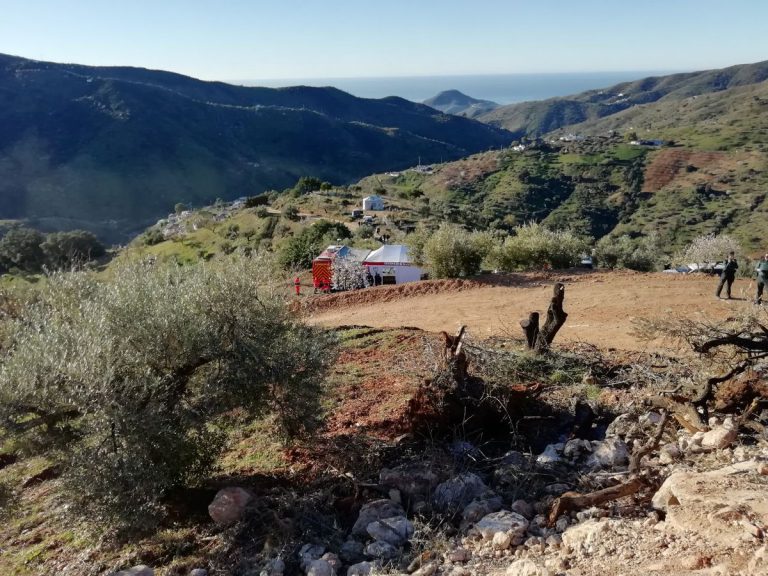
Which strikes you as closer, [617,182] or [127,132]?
[617,182]

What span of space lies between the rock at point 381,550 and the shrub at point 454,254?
565 inches

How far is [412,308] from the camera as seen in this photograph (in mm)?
16000

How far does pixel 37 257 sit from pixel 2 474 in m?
50.8

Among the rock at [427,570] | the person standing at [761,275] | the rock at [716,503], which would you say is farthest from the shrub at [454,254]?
the rock at [427,570]

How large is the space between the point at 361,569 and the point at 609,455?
9.24 feet

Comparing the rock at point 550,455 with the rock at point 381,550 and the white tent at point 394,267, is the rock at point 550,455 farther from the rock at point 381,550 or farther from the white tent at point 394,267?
the white tent at point 394,267

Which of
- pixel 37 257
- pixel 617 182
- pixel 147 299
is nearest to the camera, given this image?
pixel 147 299

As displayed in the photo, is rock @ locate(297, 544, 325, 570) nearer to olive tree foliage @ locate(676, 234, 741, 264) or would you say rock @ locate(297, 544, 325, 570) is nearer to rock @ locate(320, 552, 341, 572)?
rock @ locate(320, 552, 341, 572)

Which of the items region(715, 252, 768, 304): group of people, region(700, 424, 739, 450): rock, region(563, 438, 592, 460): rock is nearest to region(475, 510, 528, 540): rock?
region(563, 438, 592, 460): rock

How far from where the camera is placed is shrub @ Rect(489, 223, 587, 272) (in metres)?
20.5

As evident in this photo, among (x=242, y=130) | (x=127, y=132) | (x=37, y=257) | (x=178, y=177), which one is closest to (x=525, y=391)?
(x=37, y=257)

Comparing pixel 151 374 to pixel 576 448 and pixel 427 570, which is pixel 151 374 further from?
pixel 576 448

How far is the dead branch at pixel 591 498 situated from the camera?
5.00 meters

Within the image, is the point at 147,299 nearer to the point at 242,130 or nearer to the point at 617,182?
the point at 617,182
